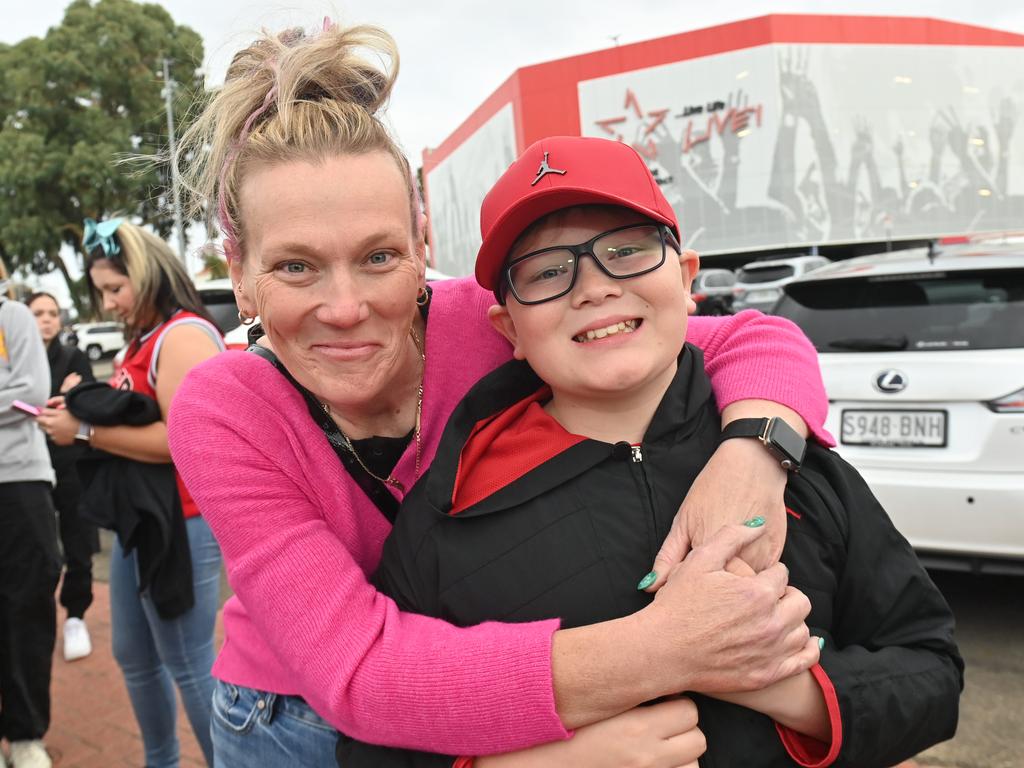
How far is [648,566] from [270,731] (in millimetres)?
911

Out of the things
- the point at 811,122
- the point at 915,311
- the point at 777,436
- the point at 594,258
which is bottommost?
the point at 915,311

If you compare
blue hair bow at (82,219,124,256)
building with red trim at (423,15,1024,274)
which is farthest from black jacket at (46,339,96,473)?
building with red trim at (423,15,1024,274)

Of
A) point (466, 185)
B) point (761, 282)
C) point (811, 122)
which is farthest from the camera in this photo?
point (466, 185)

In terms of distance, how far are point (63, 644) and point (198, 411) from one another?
14.0 ft

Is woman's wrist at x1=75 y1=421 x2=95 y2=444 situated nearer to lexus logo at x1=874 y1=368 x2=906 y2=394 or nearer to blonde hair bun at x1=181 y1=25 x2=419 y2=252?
blonde hair bun at x1=181 y1=25 x2=419 y2=252

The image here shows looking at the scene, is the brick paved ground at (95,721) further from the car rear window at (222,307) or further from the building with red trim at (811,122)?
the building with red trim at (811,122)

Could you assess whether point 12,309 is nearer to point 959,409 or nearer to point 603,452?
point 603,452

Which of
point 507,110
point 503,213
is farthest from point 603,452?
point 507,110

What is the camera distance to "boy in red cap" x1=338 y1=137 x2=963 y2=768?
1.26m

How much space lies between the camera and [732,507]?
4.11 feet

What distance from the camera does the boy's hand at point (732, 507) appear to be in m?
1.25

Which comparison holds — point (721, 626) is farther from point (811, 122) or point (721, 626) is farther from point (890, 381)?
point (811, 122)


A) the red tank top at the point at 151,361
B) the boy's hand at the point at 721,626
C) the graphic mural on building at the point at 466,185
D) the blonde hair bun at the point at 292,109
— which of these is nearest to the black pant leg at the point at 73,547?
the red tank top at the point at 151,361

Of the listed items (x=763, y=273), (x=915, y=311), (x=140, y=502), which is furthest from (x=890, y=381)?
(x=763, y=273)
